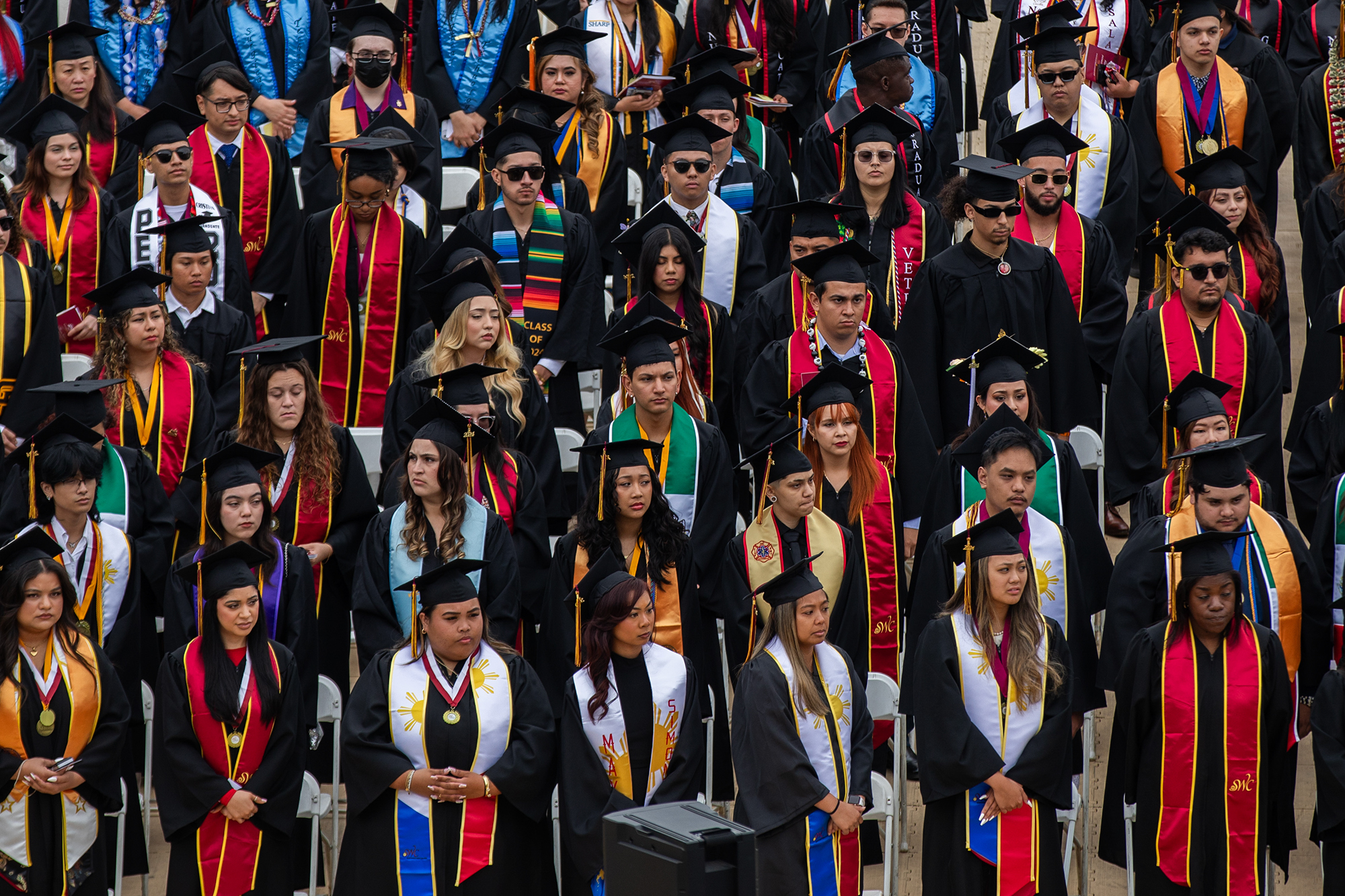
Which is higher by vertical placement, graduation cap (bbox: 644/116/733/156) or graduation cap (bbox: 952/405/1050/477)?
graduation cap (bbox: 644/116/733/156)

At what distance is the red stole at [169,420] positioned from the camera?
22.8 feet

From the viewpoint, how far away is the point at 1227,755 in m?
5.72

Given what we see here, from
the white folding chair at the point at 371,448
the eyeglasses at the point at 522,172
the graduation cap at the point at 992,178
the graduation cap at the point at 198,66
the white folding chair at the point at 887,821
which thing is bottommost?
the white folding chair at the point at 887,821

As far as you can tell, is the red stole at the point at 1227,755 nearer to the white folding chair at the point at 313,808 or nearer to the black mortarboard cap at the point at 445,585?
the black mortarboard cap at the point at 445,585

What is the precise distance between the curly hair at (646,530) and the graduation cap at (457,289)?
3.81ft

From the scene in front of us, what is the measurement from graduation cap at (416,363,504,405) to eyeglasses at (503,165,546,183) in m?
1.56

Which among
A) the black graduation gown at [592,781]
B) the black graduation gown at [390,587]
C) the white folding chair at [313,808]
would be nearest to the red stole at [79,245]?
the black graduation gown at [390,587]

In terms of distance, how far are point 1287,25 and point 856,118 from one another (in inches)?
135

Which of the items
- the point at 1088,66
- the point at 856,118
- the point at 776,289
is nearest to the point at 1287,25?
the point at 1088,66

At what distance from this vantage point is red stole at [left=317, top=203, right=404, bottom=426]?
8172 millimetres

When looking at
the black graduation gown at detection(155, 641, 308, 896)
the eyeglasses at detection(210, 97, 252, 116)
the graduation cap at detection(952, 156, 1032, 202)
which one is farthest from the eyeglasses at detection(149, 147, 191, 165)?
the graduation cap at detection(952, 156, 1032, 202)

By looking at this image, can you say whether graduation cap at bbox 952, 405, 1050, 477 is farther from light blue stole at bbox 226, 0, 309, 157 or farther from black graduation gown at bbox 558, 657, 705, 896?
light blue stole at bbox 226, 0, 309, 157

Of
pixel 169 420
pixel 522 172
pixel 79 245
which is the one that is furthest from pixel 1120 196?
pixel 79 245

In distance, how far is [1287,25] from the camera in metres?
10.1
